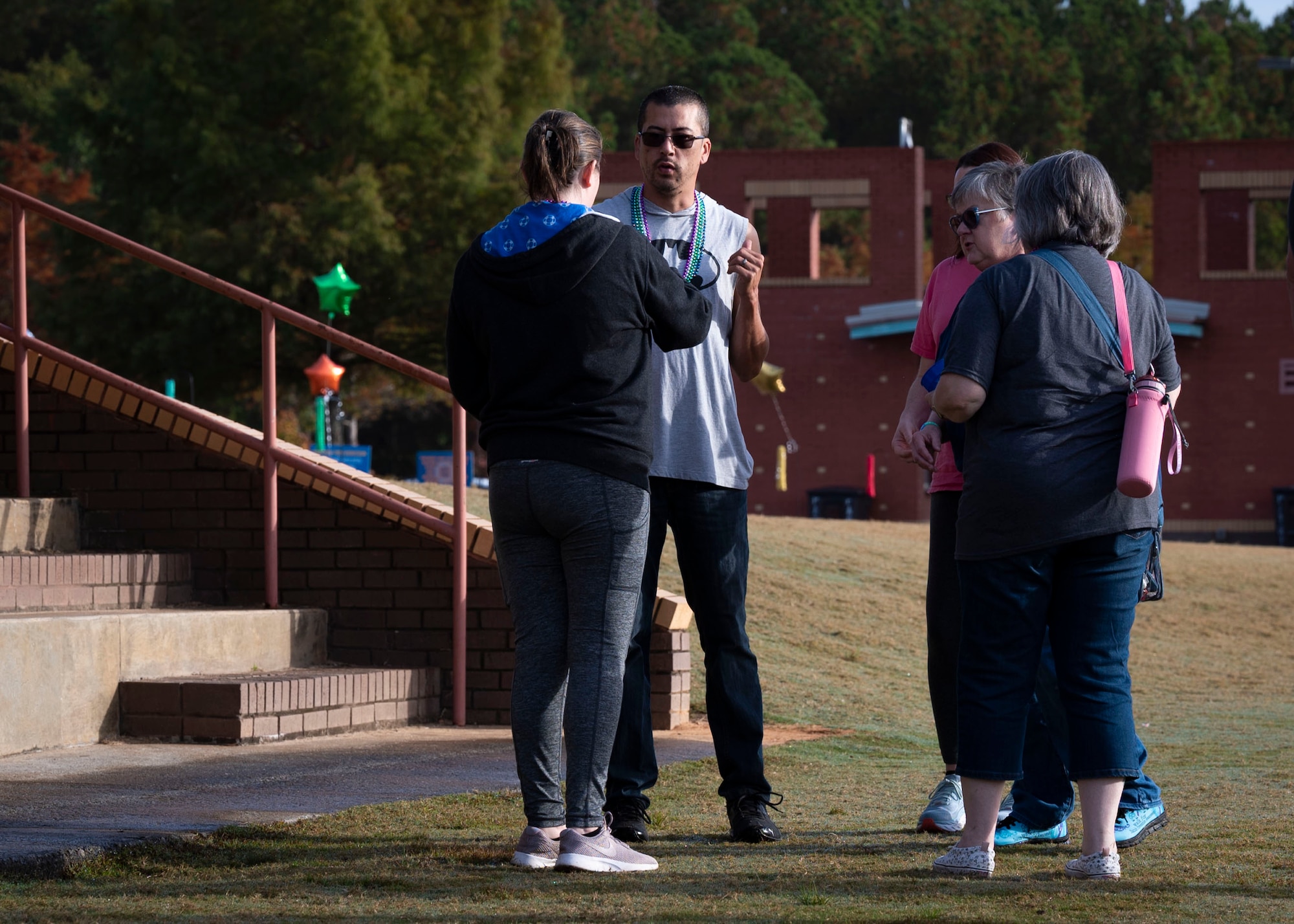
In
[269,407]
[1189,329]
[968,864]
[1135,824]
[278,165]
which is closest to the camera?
[968,864]

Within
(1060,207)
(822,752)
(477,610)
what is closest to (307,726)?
(477,610)

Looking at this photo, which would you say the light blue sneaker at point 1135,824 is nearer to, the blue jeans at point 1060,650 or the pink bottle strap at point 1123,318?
the blue jeans at point 1060,650

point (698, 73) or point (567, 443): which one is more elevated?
point (698, 73)

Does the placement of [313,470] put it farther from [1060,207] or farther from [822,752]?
[1060,207]

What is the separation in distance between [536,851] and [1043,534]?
1.34 metres

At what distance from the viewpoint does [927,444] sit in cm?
419

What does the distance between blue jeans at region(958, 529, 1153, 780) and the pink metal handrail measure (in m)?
3.30

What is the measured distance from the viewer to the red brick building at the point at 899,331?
33688mm

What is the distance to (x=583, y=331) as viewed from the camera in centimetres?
370

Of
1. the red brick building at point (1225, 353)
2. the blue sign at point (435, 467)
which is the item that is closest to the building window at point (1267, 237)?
the red brick building at point (1225, 353)

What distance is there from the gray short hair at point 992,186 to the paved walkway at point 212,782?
2.22m

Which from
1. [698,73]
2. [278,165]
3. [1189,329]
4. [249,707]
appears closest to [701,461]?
[249,707]

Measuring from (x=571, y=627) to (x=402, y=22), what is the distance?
28.5 meters

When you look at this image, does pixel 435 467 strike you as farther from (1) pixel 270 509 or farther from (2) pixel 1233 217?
(1) pixel 270 509
